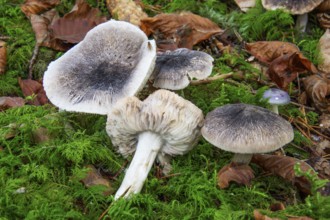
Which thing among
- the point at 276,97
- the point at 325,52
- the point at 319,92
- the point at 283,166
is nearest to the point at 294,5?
the point at 325,52

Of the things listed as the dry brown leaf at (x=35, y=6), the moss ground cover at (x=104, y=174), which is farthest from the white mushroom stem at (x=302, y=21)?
the dry brown leaf at (x=35, y=6)

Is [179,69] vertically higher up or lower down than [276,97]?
higher up

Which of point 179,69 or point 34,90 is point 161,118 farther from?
point 34,90

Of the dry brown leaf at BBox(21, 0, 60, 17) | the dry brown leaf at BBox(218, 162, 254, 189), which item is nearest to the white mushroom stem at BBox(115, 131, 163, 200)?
the dry brown leaf at BBox(218, 162, 254, 189)

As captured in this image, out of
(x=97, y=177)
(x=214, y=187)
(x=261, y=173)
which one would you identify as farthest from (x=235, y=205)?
(x=97, y=177)

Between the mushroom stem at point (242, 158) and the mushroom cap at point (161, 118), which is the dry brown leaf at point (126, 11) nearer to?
the mushroom cap at point (161, 118)

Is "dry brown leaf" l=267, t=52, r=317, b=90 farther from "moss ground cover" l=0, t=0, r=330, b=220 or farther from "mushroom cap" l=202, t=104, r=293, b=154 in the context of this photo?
"mushroom cap" l=202, t=104, r=293, b=154

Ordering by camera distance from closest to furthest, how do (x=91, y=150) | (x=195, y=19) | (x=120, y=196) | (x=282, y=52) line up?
(x=120, y=196) < (x=91, y=150) < (x=282, y=52) < (x=195, y=19)

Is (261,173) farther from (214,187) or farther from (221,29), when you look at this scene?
(221,29)
